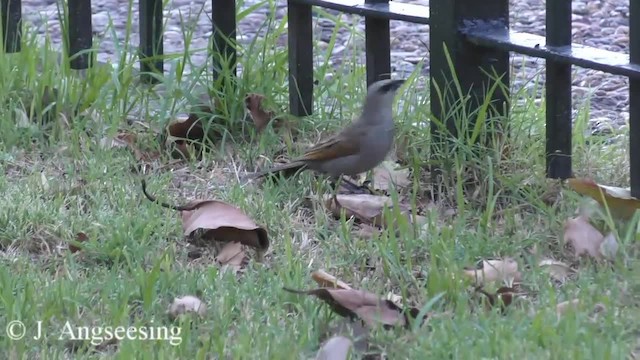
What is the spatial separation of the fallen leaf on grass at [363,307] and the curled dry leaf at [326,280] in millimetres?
142

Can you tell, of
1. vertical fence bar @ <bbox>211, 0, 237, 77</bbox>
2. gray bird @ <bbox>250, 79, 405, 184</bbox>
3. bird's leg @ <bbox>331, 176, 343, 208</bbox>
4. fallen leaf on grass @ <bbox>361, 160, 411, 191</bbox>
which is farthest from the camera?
vertical fence bar @ <bbox>211, 0, 237, 77</bbox>

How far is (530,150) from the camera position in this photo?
4.31 metres

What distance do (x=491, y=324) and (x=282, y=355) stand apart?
48cm

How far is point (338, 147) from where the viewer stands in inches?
170

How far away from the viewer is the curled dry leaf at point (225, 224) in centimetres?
384

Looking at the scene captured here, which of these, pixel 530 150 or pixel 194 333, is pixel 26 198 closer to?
pixel 194 333

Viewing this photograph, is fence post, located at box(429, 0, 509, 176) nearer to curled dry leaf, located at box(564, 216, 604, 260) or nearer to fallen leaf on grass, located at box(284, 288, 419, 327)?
curled dry leaf, located at box(564, 216, 604, 260)


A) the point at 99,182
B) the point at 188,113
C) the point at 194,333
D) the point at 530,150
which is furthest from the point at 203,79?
the point at 194,333

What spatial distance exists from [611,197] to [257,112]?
1.50 m

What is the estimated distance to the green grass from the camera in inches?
123

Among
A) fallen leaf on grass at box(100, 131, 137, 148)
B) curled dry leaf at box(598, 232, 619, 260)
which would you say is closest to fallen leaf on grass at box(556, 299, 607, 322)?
curled dry leaf at box(598, 232, 619, 260)

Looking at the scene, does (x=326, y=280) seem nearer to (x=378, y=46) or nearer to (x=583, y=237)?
(x=583, y=237)

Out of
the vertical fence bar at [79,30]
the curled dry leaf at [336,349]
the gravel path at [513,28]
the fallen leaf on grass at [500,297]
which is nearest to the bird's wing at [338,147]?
the fallen leaf on grass at [500,297]

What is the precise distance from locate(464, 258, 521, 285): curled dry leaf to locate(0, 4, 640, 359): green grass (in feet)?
0.14
